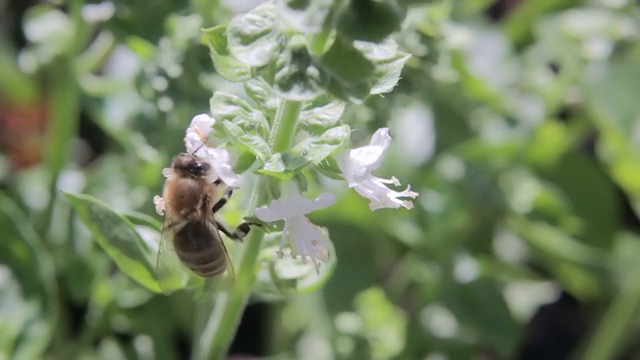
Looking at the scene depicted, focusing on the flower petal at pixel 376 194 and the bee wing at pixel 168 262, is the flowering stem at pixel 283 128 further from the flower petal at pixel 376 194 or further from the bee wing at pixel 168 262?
the bee wing at pixel 168 262

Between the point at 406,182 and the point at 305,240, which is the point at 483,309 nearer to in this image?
the point at 406,182

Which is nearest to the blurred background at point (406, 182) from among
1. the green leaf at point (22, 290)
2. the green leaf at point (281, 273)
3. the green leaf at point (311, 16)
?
the green leaf at point (22, 290)

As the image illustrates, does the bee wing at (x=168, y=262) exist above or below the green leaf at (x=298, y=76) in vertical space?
below

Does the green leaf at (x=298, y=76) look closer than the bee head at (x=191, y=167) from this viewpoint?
Yes

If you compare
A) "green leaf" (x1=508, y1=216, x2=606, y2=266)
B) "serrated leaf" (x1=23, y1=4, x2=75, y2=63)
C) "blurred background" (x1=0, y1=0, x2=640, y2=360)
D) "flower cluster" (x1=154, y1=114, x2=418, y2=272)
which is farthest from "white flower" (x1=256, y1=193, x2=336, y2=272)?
"green leaf" (x1=508, y1=216, x2=606, y2=266)

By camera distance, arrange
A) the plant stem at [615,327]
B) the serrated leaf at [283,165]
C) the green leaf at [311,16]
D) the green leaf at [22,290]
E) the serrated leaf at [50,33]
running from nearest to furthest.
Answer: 1. the green leaf at [311,16]
2. the serrated leaf at [283,165]
3. the green leaf at [22,290]
4. the serrated leaf at [50,33]
5. the plant stem at [615,327]

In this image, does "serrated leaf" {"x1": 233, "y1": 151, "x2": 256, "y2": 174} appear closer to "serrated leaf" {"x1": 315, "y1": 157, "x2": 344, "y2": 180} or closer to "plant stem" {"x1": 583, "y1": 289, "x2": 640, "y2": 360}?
"serrated leaf" {"x1": 315, "y1": 157, "x2": 344, "y2": 180}

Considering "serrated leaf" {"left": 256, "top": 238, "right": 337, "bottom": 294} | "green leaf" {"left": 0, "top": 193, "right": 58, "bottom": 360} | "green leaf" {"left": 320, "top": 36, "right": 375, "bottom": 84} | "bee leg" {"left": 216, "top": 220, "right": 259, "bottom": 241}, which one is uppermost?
"green leaf" {"left": 320, "top": 36, "right": 375, "bottom": 84}

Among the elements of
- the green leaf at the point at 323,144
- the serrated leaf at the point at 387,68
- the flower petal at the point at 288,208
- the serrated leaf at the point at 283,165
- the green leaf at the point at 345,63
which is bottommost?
the flower petal at the point at 288,208
